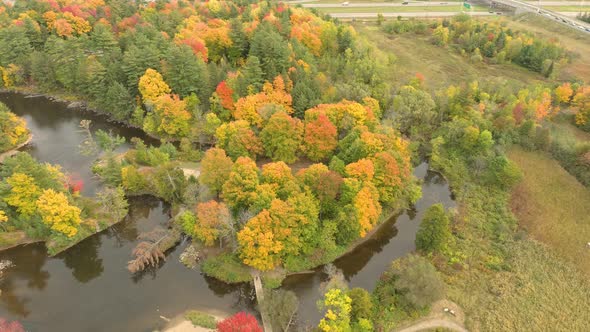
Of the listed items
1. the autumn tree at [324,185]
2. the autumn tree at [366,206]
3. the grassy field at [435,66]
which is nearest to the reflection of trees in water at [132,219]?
the autumn tree at [324,185]

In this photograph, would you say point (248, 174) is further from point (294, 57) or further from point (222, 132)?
point (294, 57)

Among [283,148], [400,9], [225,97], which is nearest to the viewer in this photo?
[283,148]

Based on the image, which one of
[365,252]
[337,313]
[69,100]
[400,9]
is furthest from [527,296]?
[400,9]

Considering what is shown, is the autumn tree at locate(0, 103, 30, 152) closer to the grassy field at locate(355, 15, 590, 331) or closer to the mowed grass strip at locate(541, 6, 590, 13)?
the grassy field at locate(355, 15, 590, 331)

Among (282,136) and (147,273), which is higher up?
(282,136)

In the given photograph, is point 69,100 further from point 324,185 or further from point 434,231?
point 434,231

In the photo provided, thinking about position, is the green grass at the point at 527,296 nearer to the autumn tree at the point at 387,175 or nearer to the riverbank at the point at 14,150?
the autumn tree at the point at 387,175
